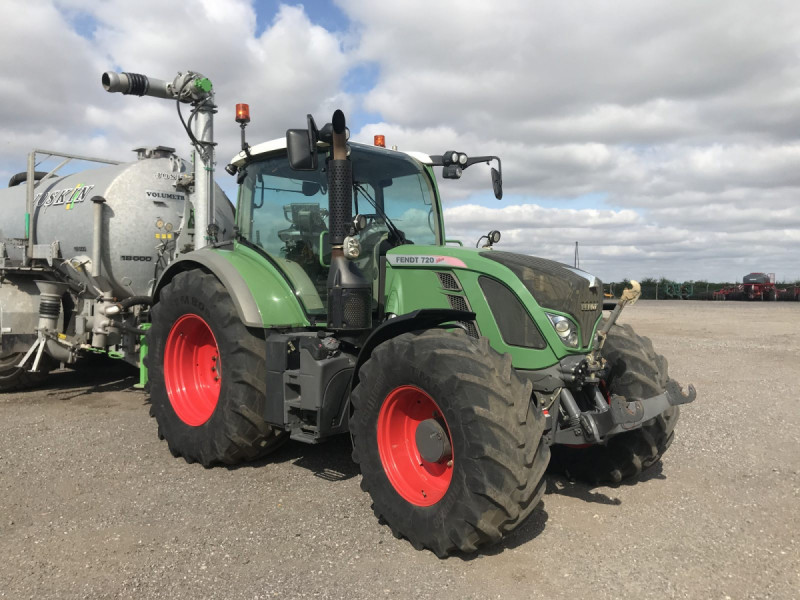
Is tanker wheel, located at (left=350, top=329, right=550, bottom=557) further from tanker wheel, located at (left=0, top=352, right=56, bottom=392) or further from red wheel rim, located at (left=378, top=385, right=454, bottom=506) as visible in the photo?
tanker wheel, located at (left=0, top=352, right=56, bottom=392)

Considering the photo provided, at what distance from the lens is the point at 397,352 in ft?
12.5

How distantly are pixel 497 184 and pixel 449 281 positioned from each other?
4.83ft

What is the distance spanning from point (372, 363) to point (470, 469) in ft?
3.09

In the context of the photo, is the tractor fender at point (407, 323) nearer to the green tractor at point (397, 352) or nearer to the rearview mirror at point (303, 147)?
the green tractor at point (397, 352)

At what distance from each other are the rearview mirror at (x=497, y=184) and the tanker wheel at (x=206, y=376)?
233cm

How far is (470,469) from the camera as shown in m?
3.37

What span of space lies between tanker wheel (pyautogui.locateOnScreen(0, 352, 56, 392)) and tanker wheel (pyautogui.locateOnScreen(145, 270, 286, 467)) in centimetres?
340

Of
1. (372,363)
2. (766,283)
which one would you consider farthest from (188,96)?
(766,283)

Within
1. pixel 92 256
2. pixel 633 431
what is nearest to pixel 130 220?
pixel 92 256

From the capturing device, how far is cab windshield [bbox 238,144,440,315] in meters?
4.87

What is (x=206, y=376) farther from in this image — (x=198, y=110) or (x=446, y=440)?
(x=198, y=110)

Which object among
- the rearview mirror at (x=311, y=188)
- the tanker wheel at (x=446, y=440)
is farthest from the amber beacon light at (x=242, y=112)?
the tanker wheel at (x=446, y=440)

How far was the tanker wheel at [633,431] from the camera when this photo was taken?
4340mm

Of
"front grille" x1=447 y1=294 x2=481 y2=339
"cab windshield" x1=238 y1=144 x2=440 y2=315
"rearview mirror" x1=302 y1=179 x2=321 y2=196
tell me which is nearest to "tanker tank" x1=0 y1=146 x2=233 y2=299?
"cab windshield" x1=238 y1=144 x2=440 y2=315
